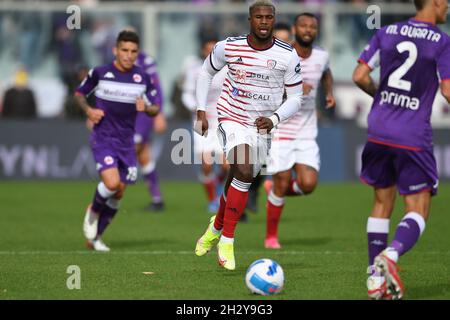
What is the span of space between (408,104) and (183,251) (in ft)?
14.0

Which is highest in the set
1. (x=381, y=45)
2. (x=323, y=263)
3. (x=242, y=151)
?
(x=381, y=45)

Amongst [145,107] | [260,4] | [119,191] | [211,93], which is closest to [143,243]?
[119,191]

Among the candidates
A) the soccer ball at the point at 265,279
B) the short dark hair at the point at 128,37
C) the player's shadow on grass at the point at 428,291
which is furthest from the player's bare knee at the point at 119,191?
the player's shadow on grass at the point at 428,291

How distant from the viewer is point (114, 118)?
39.1 feet

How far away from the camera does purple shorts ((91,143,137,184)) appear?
11773mm

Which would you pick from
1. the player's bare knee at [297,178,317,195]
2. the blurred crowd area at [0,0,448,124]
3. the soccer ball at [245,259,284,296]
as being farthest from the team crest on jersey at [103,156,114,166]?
the blurred crowd area at [0,0,448,124]

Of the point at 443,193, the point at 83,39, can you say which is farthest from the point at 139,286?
the point at 83,39

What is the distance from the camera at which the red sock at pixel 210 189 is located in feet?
54.4

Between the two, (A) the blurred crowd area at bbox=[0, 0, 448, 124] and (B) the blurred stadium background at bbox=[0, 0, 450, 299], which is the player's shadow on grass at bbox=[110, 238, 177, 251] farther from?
(A) the blurred crowd area at bbox=[0, 0, 448, 124]

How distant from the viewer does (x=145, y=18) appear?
2423cm

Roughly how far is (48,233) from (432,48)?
7149mm
